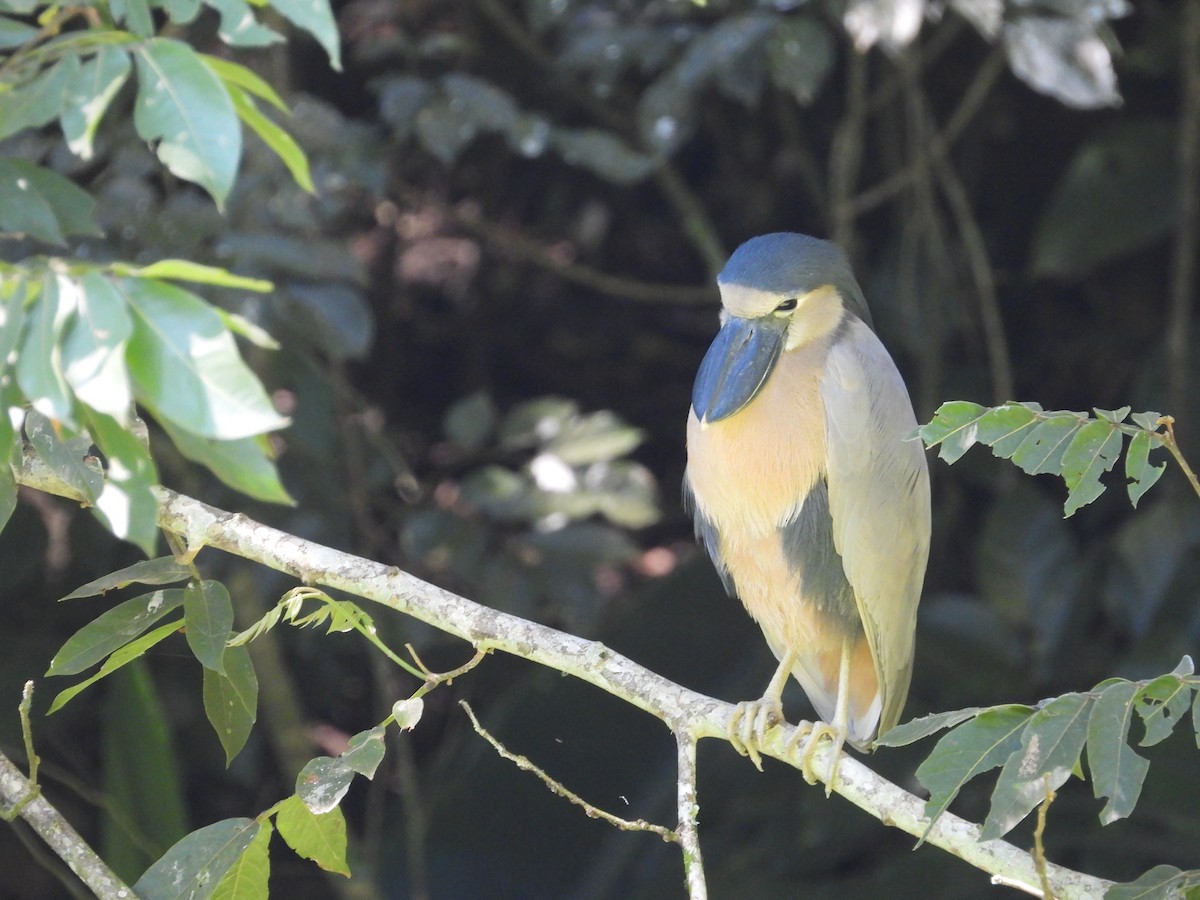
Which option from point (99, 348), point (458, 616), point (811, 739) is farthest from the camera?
point (811, 739)

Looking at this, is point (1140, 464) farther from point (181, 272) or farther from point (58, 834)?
point (58, 834)

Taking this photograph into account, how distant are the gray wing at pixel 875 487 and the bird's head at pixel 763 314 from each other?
69 millimetres

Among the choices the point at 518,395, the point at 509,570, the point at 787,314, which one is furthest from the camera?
the point at 518,395

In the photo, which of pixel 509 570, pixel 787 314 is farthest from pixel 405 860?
pixel 787 314

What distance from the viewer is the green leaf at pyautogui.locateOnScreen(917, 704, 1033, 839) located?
1.13 metres

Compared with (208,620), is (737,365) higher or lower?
lower

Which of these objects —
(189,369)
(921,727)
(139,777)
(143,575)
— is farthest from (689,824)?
(139,777)

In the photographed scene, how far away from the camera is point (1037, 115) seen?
141 inches

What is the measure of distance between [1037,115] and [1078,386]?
0.79m

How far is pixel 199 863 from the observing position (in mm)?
1280

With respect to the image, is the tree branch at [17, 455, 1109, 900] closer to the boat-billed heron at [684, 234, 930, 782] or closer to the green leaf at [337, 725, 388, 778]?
the green leaf at [337, 725, 388, 778]

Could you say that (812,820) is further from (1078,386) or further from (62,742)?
(62,742)

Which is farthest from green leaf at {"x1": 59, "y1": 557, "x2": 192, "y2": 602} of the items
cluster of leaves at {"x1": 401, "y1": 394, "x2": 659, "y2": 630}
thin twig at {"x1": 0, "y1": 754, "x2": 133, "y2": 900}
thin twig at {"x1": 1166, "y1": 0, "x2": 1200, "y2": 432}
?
thin twig at {"x1": 1166, "y1": 0, "x2": 1200, "y2": 432}

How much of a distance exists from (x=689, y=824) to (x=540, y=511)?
143 centimetres
